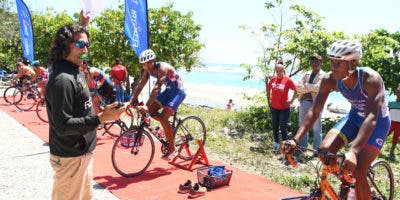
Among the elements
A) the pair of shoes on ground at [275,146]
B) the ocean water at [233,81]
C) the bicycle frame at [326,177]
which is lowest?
the ocean water at [233,81]

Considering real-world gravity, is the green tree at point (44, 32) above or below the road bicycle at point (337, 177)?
above

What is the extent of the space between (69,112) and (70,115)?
0.08 feet

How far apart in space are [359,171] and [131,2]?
7.04 meters

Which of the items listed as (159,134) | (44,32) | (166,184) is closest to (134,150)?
(159,134)

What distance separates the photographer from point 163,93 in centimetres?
759

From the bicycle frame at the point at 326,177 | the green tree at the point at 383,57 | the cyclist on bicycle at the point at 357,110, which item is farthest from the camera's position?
the green tree at the point at 383,57

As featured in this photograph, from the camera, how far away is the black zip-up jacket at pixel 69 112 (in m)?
2.97

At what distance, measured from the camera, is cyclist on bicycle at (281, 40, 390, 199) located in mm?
3764

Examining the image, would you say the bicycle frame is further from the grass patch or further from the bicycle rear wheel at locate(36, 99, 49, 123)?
the bicycle rear wheel at locate(36, 99, 49, 123)

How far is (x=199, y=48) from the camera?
18.5m

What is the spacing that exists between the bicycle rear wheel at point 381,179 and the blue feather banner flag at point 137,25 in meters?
6.01

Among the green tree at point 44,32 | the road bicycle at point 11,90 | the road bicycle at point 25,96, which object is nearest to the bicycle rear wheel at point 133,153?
the road bicycle at point 25,96

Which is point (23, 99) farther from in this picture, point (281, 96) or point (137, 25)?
point (281, 96)

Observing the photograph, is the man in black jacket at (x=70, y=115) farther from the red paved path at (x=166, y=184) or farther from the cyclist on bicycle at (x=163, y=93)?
the cyclist on bicycle at (x=163, y=93)
